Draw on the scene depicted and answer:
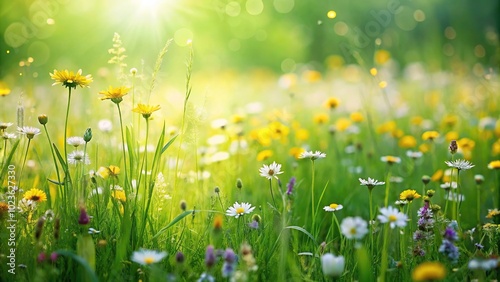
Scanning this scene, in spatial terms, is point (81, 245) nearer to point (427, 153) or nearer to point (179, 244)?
point (179, 244)

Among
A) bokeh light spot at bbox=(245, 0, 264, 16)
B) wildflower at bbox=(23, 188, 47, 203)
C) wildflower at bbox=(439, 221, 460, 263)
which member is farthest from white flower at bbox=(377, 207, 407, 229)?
bokeh light spot at bbox=(245, 0, 264, 16)

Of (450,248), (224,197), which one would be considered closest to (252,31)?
(224,197)

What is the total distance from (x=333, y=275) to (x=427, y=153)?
1833 millimetres

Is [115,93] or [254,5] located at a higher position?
[254,5]

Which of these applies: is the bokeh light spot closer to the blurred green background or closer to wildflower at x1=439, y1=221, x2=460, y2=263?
the blurred green background

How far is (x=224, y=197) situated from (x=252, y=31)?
790 cm

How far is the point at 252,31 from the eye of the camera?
9.20 metres

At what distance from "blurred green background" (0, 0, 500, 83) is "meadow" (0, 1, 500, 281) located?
2.25 metres

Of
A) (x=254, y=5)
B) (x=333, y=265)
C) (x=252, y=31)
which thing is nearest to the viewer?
(x=333, y=265)

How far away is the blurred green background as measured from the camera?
558 centimetres

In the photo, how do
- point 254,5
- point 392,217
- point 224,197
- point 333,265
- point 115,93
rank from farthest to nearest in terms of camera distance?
point 254,5
point 224,197
point 115,93
point 392,217
point 333,265

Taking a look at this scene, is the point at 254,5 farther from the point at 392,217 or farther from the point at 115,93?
the point at 392,217

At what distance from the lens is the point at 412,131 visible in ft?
10.3

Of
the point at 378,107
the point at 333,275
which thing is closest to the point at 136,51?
the point at 378,107
